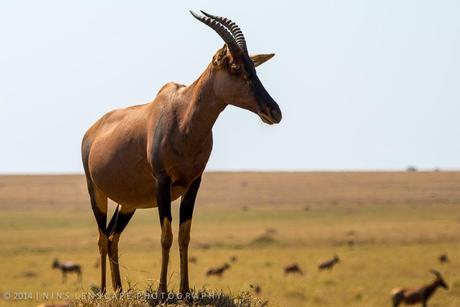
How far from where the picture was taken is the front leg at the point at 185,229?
11.4 meters

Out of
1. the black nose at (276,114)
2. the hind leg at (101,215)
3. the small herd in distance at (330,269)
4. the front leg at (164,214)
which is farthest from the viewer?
the small herd in distance at (330,269)

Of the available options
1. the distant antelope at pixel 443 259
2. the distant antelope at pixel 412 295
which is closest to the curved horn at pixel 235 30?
the distant antelope at pixel 412 295

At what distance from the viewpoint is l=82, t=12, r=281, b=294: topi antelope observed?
1090cm

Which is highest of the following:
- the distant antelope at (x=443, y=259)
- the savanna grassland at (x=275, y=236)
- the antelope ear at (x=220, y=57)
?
the antelope ear at (x=220, y=57)

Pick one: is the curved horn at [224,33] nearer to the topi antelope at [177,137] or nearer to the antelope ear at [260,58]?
the topi antelope at [177,137]

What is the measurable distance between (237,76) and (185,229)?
6.06 feet

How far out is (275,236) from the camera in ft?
256

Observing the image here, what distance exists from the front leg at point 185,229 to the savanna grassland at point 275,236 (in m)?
0.57

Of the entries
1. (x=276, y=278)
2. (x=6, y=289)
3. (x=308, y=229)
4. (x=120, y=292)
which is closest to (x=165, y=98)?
(x=120, y=292)

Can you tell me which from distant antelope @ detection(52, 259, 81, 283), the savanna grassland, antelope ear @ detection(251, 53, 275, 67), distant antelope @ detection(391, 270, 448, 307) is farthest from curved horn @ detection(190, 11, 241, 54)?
distant antelope @ detection(52, 259, 81, 283)

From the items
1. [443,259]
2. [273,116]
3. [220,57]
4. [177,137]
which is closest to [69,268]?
[443,259]

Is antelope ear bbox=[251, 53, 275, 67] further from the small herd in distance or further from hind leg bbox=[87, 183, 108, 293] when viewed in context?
the small herd in distance

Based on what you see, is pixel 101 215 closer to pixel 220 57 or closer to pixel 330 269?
pixel 220 57

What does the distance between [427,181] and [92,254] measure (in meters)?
69.5
